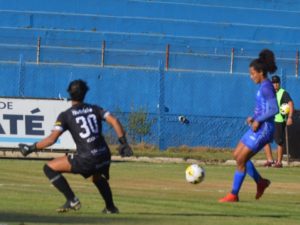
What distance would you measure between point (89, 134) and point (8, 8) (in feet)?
101

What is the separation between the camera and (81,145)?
12578 mm

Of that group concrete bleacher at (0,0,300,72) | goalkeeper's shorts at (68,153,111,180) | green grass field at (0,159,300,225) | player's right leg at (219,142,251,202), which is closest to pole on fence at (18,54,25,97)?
concrete bleacher at (0,0,300,72)

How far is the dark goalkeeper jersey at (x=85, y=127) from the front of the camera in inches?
493

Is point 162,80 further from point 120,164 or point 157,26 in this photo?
point 157,26

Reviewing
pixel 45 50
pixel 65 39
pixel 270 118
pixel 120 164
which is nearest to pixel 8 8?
pixel 65 39

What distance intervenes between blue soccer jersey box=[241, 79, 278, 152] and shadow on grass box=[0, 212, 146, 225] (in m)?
3.16

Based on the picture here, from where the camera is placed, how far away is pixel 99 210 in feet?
44.0

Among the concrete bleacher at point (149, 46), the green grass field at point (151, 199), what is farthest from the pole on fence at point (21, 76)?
the green grass field at point (151, 199)

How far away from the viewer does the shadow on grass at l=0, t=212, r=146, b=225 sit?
11.7 metres

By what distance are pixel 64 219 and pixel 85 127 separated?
1209mm

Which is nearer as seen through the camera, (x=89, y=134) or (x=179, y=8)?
(x=89, y=134)

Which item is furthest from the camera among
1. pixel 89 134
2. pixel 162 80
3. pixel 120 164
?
pixel 162 80

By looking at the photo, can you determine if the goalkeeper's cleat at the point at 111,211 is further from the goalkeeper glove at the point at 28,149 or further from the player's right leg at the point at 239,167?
the player's right leg at the point at 239,167

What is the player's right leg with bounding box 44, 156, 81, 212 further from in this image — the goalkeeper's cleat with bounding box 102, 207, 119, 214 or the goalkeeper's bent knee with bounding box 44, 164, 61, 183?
the goalkeeper's cleat with bounding box 102, 207, 119, 214
